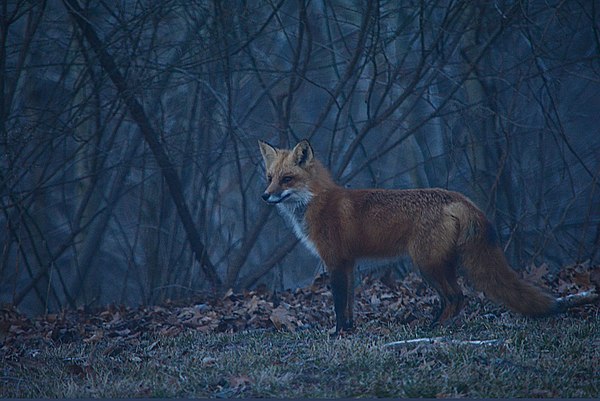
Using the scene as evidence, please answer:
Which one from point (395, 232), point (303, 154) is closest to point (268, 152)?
point (303, 154)

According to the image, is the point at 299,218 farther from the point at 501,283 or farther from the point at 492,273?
the point at 501,283

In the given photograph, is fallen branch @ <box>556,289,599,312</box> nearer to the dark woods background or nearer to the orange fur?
the orange fur

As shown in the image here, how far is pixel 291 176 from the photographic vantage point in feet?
24.9

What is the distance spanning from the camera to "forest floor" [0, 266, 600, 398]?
15.3 ft

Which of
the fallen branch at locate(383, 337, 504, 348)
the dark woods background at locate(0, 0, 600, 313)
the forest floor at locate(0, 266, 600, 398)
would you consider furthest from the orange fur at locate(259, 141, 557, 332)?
the dark woods background at locate(0, 0, 600, 313)

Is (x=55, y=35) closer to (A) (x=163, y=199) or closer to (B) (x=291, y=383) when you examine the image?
(A) (x=163, y=199)

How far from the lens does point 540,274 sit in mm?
8695

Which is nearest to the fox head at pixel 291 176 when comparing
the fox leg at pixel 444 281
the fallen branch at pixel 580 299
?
the fox leg at pixel 444 281

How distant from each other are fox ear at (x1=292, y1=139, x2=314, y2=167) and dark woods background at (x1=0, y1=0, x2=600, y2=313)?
2.94 m

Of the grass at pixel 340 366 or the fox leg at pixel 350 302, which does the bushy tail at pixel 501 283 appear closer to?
the grass at pixel 340 366

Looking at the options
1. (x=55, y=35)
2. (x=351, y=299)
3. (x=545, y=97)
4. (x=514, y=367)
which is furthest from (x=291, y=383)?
(x=55, y=35)

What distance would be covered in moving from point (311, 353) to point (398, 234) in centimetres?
182

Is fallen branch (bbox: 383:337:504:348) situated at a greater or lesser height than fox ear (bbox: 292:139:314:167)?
lesser

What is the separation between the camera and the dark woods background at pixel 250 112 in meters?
10.3
